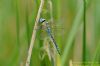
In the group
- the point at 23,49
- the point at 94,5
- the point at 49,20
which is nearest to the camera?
the point at 49,20

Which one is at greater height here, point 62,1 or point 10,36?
point 62,1

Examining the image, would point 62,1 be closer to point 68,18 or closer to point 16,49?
point 68,18

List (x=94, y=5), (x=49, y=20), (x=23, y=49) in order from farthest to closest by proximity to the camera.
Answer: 1. (x=94, y=5)
2. (x=23, y=49)
3. (x=49, y=20)

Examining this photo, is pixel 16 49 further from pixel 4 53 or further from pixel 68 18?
pixel 68 18

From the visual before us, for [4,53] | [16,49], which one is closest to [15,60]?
[16,49]

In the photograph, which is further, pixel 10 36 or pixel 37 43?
pixel 10 36

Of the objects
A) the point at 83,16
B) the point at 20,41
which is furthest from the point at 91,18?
the point at 20,41
